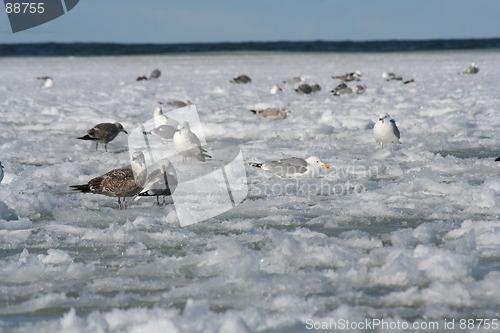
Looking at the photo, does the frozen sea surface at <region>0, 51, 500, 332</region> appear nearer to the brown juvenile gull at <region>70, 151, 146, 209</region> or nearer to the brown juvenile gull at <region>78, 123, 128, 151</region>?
the brown juvenile gull at <region>70, 151, 146, 209</region>

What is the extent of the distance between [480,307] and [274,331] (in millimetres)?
1127

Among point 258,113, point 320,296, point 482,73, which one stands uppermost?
point 320,296

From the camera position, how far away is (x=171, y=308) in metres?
4.09

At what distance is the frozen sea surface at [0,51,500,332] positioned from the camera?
161 inches

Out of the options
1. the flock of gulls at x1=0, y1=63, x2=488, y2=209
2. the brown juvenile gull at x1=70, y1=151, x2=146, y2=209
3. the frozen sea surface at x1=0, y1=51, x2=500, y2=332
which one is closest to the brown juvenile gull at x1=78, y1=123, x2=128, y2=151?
the flock of gulls at x1=0, y1=63, x2=488, y2=209

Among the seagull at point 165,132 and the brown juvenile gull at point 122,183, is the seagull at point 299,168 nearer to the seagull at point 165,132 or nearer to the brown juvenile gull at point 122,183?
the brown juvenile gull at point 122,183

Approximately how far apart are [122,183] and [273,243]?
6.92ft

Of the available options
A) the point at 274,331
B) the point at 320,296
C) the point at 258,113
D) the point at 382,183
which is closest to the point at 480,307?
the point at 320,296

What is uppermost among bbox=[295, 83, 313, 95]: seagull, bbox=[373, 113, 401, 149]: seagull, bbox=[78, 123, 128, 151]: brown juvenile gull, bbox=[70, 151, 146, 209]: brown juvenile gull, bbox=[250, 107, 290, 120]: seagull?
bbox=[70, 151, 146, 209]: brown juvenile gull

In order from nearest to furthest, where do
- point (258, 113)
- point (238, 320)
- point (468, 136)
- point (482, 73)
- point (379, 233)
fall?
1. point (238, 320)
2. point (379, 233)
3. point (468, 136)
4. point (258, 113)
5. point (482, 73)

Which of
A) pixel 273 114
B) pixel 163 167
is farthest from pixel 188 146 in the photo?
pixel 273 114

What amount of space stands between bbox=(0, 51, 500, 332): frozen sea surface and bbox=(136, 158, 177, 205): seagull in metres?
0.15

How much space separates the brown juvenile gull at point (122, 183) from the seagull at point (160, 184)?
0.07 metres

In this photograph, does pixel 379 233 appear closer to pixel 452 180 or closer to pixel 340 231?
pixel 340 231
